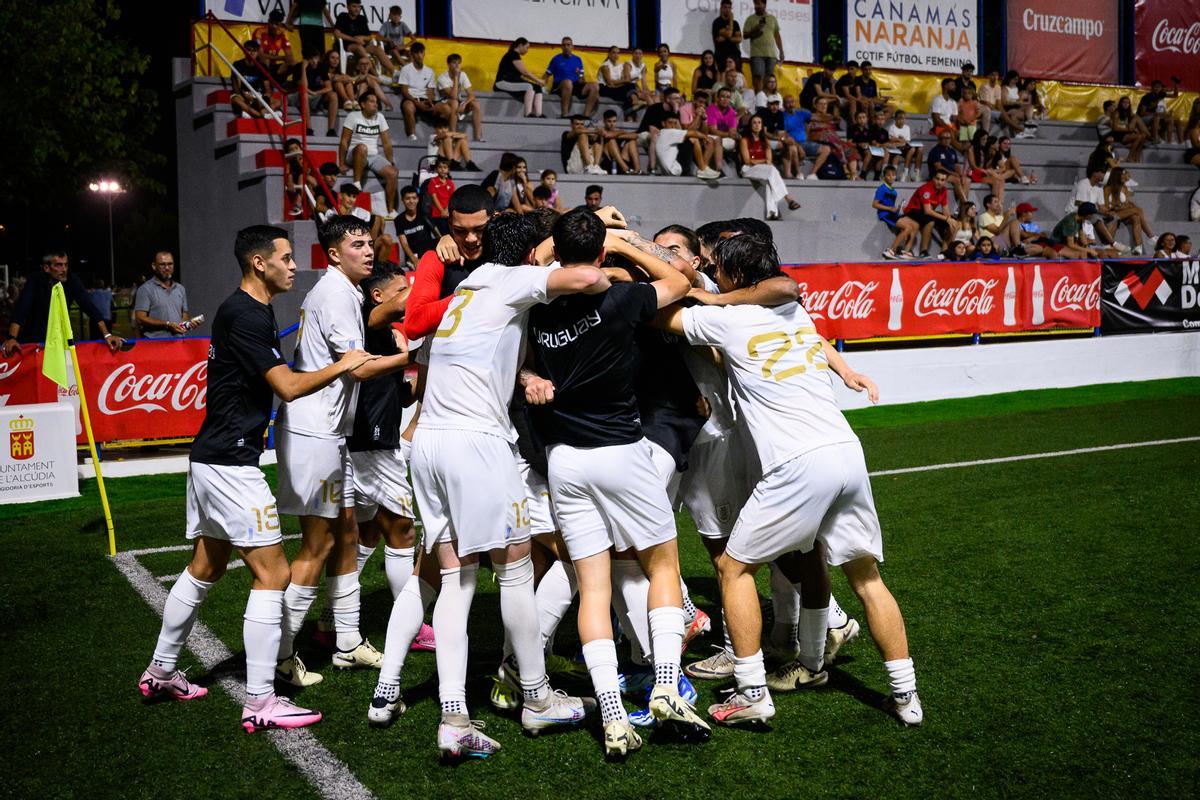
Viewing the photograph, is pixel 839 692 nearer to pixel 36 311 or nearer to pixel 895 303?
pixel 36 311

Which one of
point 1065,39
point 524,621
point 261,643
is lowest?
point 261,643

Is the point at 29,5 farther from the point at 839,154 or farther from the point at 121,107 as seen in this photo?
the point at 839,154

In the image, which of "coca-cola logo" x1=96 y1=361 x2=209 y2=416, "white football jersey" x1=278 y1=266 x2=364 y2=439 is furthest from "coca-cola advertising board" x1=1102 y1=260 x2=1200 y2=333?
"white football jersey" x1=278 y1=266 x2=364 y2=439

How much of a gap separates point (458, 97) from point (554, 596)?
14.8 metres

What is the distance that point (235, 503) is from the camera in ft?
17.0

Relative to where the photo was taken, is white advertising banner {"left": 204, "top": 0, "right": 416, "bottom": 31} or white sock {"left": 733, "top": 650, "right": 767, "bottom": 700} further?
white advertising banner {"left": 204, "top": 0, "right": 416, "bottom": 31}

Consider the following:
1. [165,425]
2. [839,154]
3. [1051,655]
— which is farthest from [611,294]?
[839,154]

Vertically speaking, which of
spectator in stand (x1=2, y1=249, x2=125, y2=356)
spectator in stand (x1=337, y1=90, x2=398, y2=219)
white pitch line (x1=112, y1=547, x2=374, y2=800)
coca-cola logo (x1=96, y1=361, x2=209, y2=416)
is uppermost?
spectator in stand (x1=337, y1=90, x2=398, y2=219)

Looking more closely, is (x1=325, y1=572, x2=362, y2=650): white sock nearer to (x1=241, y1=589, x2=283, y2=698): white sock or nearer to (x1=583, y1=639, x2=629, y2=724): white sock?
(x1=241, y1=589, x2=283, y2=698): white sock

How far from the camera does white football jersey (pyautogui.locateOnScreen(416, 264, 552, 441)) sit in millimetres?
4934

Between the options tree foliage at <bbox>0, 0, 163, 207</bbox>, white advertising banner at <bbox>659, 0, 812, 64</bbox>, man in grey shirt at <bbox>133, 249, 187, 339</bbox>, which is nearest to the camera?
man in grey shirt at <bbox>133, 249, 187, 339</bbox>

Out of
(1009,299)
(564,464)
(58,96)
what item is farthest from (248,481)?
(58,96)

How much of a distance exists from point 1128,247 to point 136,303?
19520mm

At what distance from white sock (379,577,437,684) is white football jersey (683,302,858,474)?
174 centimetres
